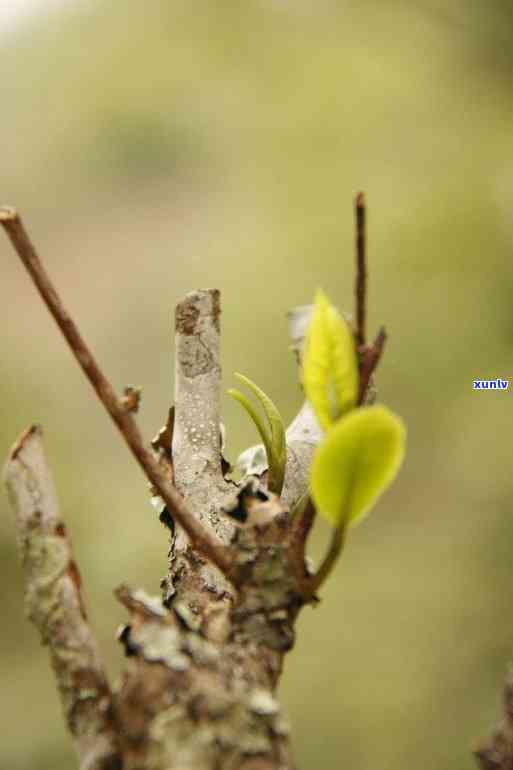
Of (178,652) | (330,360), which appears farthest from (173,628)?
(330,360)

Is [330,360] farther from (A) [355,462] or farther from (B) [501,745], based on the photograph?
(B) [501,745]

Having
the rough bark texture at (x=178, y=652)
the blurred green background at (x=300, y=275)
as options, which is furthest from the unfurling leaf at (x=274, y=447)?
the blurred green background at (x=300, y=275)

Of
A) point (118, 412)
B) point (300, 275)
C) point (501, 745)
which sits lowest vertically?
point (501, 745)

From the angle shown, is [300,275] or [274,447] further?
[300,275]

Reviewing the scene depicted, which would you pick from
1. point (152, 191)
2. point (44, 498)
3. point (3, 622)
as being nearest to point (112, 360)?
point (152, 191)

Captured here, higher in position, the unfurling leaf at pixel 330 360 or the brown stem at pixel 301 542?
the unfurling leaf at pixel 330 360

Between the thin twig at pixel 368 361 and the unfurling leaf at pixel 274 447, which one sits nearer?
the thin twig at pixel 368 361

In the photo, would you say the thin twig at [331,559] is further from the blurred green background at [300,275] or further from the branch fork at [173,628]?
the blurred green background at [300,275]
